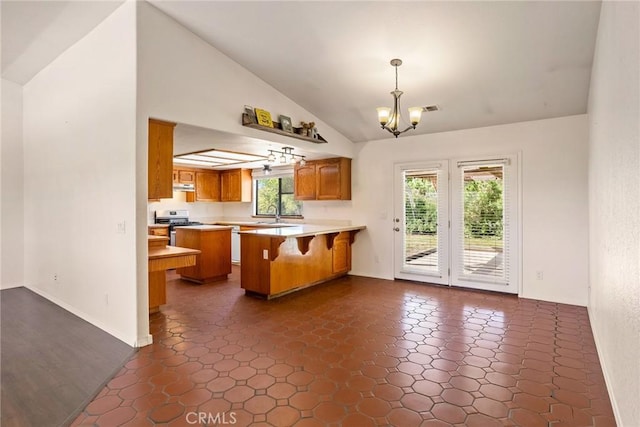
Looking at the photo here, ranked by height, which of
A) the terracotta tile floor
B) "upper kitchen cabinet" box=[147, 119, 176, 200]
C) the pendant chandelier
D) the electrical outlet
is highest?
the pendant chandelier

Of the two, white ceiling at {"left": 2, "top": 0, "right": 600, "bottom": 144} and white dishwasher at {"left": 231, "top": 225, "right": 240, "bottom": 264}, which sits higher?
white ceiling at {"left": 2, "top": 0, "right": 600, "bottom": 144}

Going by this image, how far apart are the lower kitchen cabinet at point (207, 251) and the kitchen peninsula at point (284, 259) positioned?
3.04ft

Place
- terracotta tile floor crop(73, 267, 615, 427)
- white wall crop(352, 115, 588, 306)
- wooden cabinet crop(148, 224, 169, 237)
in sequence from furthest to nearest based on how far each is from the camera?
1. wooden cabinet crop(148, 224, 169, 237)
2. white wall crop(352, 115, 588, 306)
3. terracotta tile floor crop(73, 267, 615, 427)

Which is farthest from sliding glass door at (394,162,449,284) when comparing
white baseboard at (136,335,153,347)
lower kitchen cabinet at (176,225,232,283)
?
white baseboard at (136,335,153,347)

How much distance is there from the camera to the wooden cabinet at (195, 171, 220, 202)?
25.1ft

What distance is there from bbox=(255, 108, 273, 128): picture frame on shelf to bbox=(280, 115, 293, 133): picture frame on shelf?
211 mm

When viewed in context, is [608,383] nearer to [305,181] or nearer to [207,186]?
[305,181]

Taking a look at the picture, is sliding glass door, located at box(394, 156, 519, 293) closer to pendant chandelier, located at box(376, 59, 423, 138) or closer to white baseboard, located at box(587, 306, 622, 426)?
white baseboard, located at box(587, 306, 622, 426)

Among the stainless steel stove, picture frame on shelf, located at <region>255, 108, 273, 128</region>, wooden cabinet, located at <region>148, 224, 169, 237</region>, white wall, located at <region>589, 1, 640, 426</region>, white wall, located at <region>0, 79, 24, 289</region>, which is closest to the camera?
white wall, located at <region>589, 1, 640, 426</region>

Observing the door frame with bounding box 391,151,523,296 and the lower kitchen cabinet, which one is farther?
the lower kitchen cabinet

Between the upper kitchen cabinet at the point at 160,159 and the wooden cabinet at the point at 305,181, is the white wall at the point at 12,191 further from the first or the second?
the wooden cabinet at the point at 305,181

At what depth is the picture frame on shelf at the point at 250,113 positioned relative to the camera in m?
3.99

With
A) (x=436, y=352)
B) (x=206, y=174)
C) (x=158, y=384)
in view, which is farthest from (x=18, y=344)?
(x=206, y=174)

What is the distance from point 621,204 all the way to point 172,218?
23.9 ft
